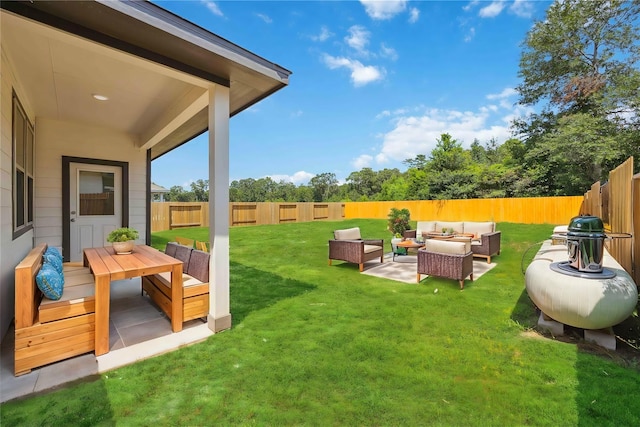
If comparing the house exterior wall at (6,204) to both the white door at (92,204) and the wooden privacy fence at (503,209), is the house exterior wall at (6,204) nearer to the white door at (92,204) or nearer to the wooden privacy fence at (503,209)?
the white door at (92,204)

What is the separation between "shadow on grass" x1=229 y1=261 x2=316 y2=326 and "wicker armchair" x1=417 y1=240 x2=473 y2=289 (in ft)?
6.68

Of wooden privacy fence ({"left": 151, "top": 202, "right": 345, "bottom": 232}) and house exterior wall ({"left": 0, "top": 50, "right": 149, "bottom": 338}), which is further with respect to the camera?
wooden privacy fence ({"left": 151, "top": 202, "right": 345, "bottom": 232})

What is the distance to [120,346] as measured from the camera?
2.66 metres

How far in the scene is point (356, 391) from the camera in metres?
2.04

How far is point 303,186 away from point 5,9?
43453 mm

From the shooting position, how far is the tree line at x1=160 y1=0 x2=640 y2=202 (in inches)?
501

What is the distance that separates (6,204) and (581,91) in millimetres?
21270

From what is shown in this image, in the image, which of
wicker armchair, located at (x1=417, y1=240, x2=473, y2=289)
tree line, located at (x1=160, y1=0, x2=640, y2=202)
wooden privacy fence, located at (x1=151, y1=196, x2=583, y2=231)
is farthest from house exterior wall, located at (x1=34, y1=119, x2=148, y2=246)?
tree line, located at (x1=160, y1=0, x2=640, y2=202)

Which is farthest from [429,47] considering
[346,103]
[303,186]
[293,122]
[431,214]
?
[303,186]

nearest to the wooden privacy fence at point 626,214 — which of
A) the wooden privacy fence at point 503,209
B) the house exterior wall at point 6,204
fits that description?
the house exterior wall at point 6,204

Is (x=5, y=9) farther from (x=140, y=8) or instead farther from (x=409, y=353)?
(x=409, y=353)

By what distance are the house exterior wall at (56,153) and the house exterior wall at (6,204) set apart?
250 cm

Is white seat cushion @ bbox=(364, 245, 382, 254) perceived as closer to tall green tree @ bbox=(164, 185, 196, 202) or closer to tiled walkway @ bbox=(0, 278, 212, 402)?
tiled walkway @ bbox=(0, 278, 212, 402)

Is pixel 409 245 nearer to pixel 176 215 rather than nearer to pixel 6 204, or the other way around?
pixel 6 204
